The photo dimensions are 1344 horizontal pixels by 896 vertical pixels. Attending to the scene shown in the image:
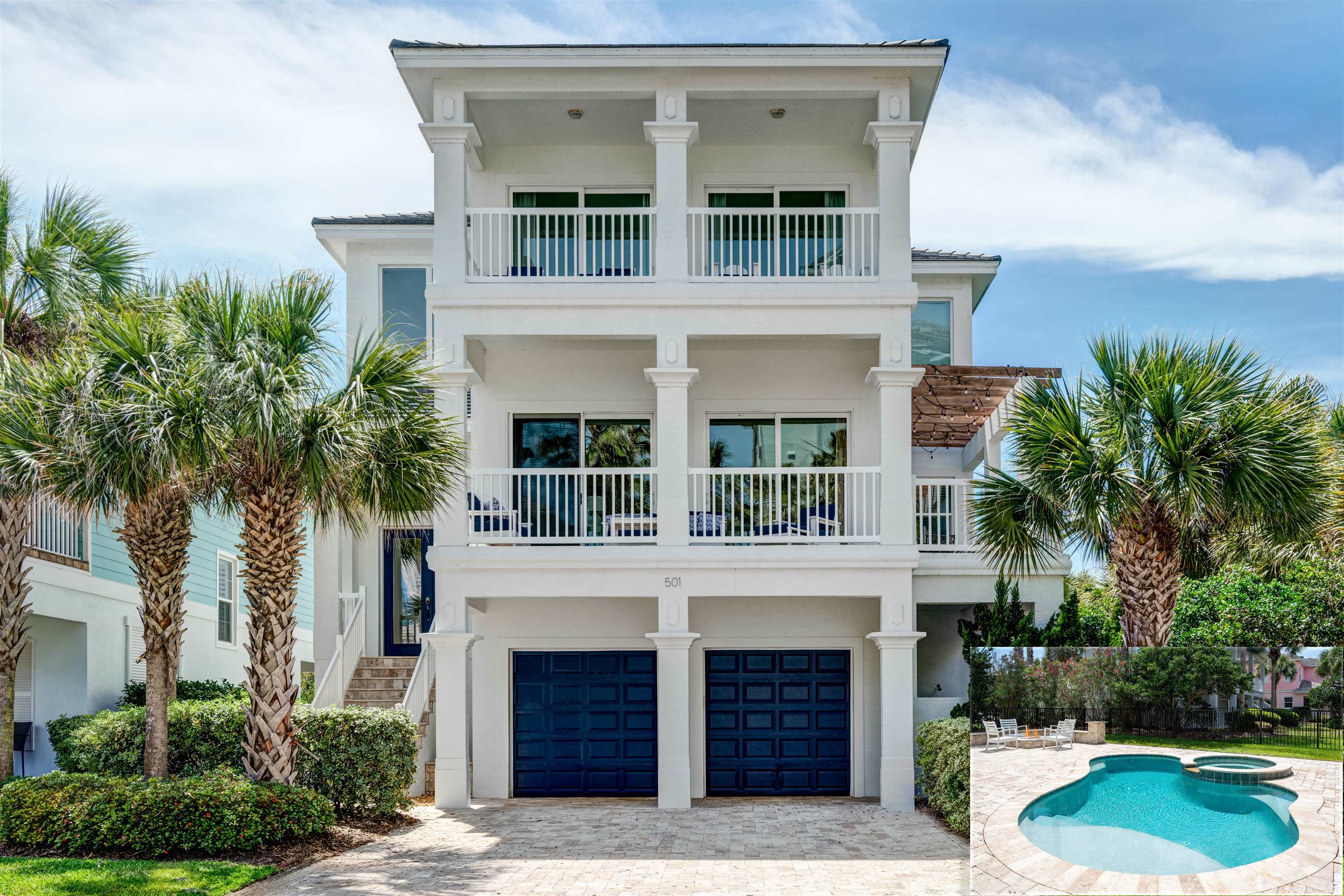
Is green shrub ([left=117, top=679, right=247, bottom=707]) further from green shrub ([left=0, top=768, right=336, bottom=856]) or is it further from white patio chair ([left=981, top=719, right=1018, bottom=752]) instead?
white patio chair ([left=981, top=719, right=1018, bottom=752])

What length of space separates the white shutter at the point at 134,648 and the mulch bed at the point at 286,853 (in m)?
8.42

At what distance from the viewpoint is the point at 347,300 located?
18.7 meters

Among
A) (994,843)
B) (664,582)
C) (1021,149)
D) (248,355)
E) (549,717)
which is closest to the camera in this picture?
(994,843)

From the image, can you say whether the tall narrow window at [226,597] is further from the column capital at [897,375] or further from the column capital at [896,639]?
the column capital at [897,375]

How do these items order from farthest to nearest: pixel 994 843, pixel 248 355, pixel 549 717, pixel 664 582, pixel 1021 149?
pixel 1021 149
pixel 549 717
pixel 664 582
pixel 248 355
pixel 994 843

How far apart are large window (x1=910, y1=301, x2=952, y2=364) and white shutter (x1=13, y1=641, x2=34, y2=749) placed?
48.0ft

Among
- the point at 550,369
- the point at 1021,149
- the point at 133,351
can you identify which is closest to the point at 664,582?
the point at 550,369

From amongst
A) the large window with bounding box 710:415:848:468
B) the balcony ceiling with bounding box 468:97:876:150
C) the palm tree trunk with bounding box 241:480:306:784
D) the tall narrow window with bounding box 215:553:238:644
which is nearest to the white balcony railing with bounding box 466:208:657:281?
the balcony ceiling with bounding box 468:97:876:150

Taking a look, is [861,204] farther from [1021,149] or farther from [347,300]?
[347,300]

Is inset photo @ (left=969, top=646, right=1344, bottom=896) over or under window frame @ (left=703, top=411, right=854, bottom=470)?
under

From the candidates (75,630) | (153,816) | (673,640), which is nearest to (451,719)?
(673,640)

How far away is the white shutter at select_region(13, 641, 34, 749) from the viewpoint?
18156 millimetres

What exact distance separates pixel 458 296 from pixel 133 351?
14.7 ft

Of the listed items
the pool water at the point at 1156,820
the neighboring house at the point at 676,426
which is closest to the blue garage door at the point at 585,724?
the neighboring house at the point at 676,426
